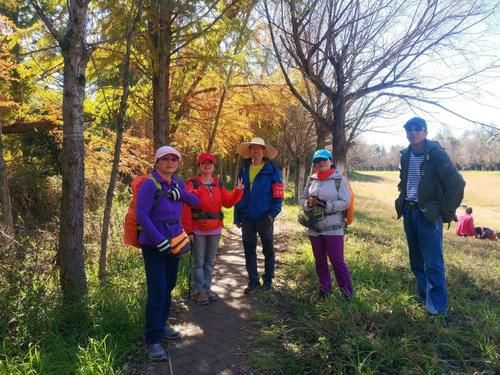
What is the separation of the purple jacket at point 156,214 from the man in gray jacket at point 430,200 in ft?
8.29

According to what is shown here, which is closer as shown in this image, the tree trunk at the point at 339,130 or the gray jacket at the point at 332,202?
the gray jacket at the point at 332,202

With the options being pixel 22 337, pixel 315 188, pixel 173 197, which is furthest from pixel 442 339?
pixel 22 337

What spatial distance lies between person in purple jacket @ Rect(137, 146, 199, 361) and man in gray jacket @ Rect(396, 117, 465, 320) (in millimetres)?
2593

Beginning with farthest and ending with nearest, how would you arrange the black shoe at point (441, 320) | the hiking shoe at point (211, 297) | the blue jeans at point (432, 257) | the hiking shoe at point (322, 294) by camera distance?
1. the hiking shoe at point (211, 297)
2. the hiking shoe at point (322, 294)
3. the blue jeans at point (432, 257)
4. the black shoe at point (441, 320)

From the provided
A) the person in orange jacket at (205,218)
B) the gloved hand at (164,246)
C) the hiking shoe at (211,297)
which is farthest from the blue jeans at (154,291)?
the hiking shoe at (211,297)

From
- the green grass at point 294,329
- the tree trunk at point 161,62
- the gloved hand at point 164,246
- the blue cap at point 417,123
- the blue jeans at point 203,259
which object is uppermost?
the tree trunk at point 161,62

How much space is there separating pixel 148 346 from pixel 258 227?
217 centimetres

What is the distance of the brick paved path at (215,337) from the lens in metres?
3.48

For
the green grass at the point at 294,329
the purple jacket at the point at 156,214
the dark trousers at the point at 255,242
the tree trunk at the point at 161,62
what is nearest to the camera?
the green grass at the point at 294,329

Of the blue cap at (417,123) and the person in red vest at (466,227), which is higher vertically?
the blue cap at (417,123)

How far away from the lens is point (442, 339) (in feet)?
12.3

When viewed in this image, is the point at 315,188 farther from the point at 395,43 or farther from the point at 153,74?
the point at 395,43

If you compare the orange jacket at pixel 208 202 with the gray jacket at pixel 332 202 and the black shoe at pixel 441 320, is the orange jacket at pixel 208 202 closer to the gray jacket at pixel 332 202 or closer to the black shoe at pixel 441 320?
the gray jacket at pixel 332 202

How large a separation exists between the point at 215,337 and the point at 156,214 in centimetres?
145
